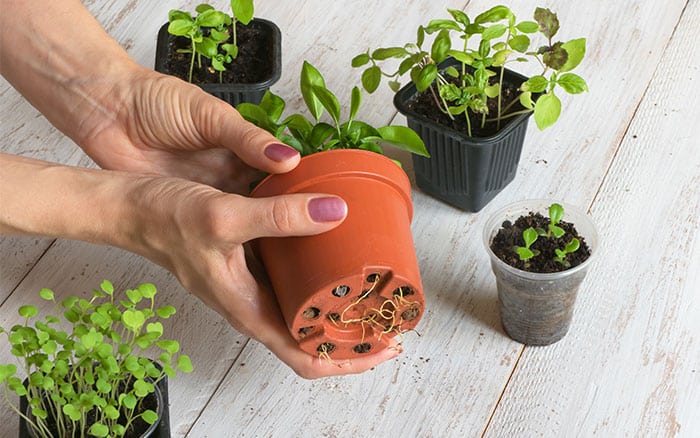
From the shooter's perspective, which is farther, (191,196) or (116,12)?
(116,12)

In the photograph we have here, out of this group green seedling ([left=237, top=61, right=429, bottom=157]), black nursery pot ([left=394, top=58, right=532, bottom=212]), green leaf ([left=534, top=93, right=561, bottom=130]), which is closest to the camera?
A: green seedling ([left=237, top=61, right=429, bottom=157])

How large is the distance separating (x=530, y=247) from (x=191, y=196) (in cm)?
51

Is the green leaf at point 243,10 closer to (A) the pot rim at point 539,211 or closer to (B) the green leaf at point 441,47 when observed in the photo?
(B) the green leaf at point 441,47

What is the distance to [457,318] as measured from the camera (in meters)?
1.46

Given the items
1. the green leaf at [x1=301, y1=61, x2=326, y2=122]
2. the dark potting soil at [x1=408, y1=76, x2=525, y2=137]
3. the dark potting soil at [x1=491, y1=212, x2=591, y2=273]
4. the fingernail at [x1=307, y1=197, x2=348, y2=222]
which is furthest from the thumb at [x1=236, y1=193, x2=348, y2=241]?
the dark potting soil at [x1=408, y1=76, x2=525, y2=137]

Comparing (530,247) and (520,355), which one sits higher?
(530,247)

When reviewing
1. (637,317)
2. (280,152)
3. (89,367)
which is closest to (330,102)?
(280,152)

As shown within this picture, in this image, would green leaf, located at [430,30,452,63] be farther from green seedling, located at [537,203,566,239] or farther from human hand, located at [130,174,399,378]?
human hand, located at [130,174,399,378]

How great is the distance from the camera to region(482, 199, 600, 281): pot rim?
1.32m

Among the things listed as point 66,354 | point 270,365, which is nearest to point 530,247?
point 270,365

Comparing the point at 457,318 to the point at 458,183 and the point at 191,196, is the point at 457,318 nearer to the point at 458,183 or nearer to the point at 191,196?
the point at 458,183

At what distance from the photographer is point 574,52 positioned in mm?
1398

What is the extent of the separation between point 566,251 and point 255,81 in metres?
0.62

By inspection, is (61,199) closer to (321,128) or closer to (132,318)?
(132,318)
